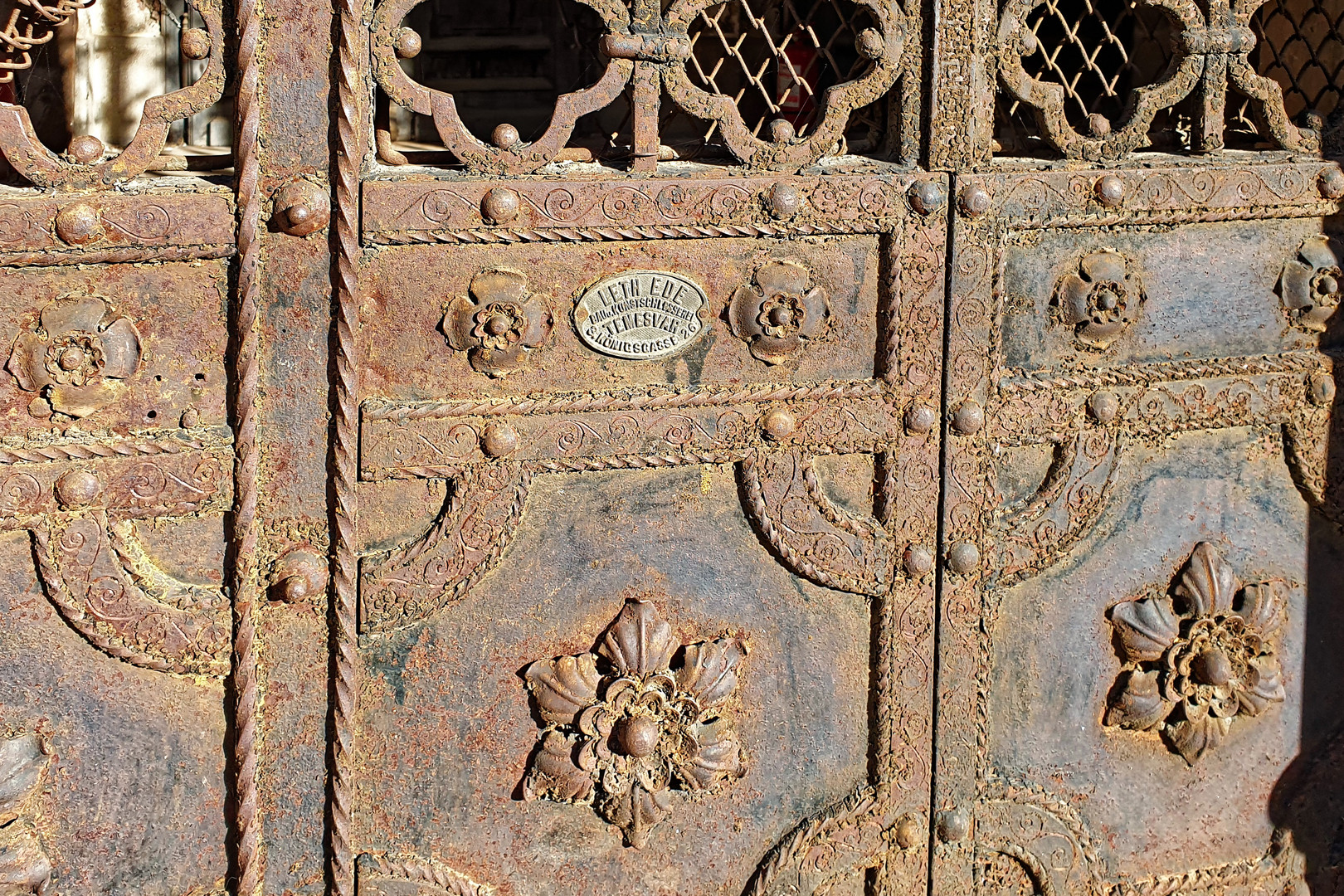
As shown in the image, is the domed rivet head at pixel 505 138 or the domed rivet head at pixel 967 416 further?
the domed rivet head at pixel 967 416

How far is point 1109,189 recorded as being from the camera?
2680mm

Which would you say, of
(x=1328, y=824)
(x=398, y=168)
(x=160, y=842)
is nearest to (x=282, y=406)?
(x=398, y=168)

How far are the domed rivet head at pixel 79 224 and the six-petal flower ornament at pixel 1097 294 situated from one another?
6.38ft

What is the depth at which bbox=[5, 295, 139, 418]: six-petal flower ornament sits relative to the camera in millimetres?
2219

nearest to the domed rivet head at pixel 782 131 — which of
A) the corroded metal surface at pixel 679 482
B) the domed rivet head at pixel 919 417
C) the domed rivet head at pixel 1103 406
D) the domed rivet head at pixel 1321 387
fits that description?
the corroded metal surface at pixel 679 482

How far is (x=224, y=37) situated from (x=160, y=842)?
5.05 feet

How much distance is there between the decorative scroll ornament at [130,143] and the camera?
7.22ft

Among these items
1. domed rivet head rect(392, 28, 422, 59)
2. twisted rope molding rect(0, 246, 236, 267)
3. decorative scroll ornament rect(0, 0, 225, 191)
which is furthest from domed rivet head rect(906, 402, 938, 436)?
decorative scroll ornament rect(0, 0, 225, 191)

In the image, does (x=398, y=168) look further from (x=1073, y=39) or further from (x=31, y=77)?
(x=1073, y=39)

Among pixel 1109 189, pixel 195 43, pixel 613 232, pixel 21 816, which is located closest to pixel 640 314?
pixel 613 232

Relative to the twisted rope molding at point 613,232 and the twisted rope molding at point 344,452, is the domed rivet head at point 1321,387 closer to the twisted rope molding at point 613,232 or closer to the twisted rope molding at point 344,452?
the twisted rope molding at point 613,232

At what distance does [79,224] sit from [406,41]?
67 centimetres

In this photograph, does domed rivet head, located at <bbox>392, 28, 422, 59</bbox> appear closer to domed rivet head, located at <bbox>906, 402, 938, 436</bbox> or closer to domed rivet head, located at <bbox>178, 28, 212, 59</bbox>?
domed rivet head, located at <bbox>178, 28, 212, 59</bbox>

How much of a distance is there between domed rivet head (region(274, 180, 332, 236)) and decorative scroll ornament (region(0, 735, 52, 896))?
42.2 inches
